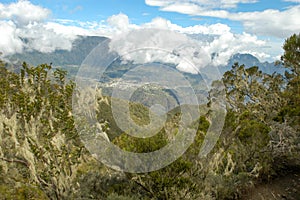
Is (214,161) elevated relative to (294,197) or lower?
elevated

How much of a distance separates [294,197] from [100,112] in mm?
7208

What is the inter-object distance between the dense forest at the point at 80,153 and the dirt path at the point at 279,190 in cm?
32

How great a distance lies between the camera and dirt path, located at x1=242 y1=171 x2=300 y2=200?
29.3 feet

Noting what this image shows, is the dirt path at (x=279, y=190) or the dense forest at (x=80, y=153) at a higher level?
the dense forest at (x=80, y=153)

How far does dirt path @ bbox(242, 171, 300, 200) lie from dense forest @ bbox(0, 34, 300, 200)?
1.07 feet

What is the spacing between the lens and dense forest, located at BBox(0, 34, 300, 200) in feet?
21.9

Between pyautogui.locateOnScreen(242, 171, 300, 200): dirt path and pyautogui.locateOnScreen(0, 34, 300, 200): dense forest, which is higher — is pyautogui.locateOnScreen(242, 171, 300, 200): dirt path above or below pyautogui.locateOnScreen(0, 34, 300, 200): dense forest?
below

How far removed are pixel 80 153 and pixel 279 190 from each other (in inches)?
288

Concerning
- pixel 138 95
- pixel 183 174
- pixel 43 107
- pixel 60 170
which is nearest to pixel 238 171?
pixel 183 174

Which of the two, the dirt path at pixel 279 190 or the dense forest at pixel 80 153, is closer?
the dense forest at pixel 80 153

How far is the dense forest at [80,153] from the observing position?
6.66m

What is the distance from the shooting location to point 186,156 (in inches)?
279

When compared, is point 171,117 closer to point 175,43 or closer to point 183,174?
point 183,174

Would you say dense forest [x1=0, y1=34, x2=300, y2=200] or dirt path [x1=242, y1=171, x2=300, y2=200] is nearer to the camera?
dense forest [x1=0, y1=34, x2=300, y2=200]
